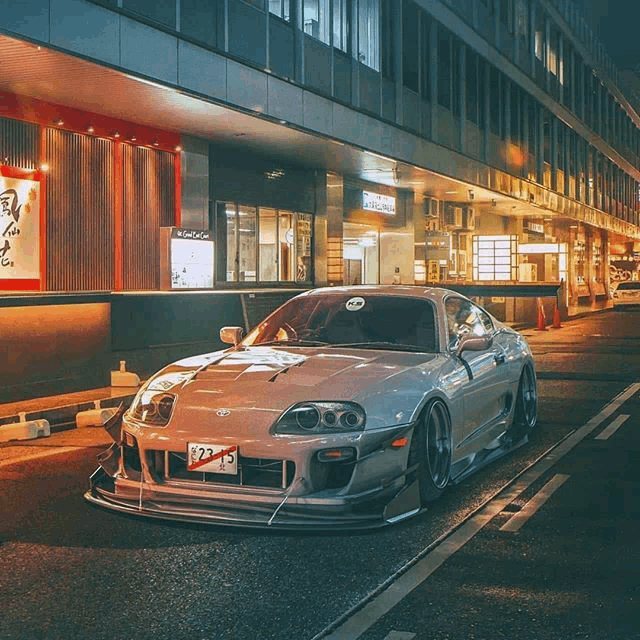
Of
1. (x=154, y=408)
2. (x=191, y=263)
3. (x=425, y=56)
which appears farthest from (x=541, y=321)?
(x=154, y=408)

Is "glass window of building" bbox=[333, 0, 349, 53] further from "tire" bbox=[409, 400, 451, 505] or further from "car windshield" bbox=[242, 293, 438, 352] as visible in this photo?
"tire" bbox=[409, 400, 451, 505]

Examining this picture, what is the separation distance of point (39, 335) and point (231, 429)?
793 cm

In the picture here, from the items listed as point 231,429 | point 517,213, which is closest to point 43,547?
point 231,429

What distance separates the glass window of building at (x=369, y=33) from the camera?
24.5m

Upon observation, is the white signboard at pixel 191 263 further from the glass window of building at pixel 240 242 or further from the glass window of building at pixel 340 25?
the glass window of building at pixel 340 25

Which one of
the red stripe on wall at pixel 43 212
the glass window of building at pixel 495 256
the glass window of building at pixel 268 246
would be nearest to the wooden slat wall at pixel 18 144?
the red stripe on wall at pixel 43 212

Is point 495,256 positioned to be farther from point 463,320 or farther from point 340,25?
point 463,320

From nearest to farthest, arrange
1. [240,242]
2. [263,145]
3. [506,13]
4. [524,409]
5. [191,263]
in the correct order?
[524,409] < [191,263] < [263,145] < [240,242] < [506,13]

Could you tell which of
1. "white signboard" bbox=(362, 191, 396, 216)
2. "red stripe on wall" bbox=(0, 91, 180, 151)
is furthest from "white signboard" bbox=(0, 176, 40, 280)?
"white signboard" bbox=(362, 191, 396, 216)

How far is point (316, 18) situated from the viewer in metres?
22.4

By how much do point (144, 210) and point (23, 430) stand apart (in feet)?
30.4

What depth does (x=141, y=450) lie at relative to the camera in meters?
5.94

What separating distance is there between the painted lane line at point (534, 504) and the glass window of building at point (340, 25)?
→ 17.2 m

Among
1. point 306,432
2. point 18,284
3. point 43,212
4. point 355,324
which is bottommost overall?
point 306,432
